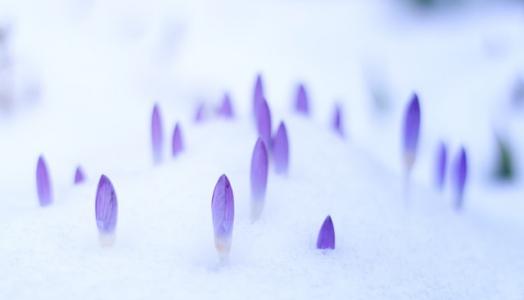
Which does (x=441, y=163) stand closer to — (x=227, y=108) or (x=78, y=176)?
(x=227, y=108)

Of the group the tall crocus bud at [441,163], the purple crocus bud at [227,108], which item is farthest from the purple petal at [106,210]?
the tall crocus bud at [441,163]

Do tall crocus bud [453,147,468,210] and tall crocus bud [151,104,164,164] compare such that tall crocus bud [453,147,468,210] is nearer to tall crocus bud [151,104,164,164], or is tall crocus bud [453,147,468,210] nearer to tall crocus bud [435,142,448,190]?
tall crocus bud [435,142,448,190]

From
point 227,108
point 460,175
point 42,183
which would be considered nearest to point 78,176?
point 42,183

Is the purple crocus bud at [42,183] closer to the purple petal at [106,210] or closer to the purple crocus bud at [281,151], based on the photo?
the purple petal at [106,210]

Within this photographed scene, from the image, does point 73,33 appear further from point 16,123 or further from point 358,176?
point 358,176

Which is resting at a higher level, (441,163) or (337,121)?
(337,121)

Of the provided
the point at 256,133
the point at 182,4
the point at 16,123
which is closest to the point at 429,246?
the point at 256,133
